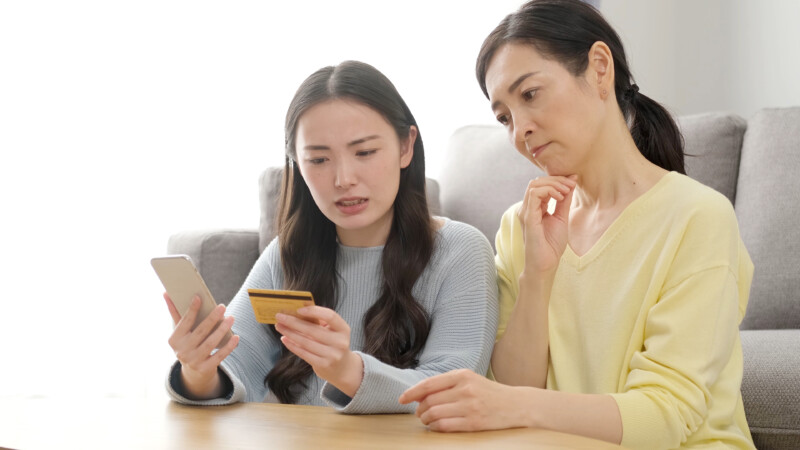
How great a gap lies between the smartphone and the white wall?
95.8 inches

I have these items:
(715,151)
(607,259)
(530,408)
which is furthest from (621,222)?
(715,151)

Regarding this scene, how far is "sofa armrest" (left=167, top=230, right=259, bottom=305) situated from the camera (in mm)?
2379

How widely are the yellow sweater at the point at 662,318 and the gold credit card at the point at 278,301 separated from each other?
1.62 ft

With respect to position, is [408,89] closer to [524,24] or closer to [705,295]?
[524,24]

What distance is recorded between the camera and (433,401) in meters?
1.16

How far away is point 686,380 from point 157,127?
247cm

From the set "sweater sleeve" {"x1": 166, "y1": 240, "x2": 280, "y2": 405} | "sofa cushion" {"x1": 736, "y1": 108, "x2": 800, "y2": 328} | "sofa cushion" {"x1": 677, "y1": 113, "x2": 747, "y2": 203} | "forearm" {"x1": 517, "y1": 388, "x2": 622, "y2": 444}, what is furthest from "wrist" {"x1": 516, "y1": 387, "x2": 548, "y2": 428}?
"sofa cushion" {"x1": 677, "y1": 113, "x2": 747, "y2": 203}

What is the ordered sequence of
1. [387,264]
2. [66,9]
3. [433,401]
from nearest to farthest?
[433,401] → [387,264] → [66,9]

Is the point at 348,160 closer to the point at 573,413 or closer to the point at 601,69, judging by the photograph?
the point at 601,69

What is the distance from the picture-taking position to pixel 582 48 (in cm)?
152

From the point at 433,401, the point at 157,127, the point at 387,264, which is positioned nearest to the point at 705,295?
the point at 433,401

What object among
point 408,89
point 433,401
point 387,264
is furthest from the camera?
point 408,89

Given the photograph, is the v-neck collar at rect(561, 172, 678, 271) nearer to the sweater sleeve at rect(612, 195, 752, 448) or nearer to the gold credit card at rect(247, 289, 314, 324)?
the sweater sleeve at rect(612, 195, 752, 448)

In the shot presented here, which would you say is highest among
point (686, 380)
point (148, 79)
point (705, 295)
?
point (148, 79)
